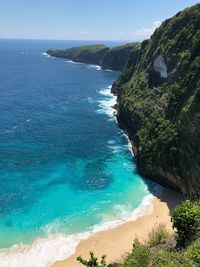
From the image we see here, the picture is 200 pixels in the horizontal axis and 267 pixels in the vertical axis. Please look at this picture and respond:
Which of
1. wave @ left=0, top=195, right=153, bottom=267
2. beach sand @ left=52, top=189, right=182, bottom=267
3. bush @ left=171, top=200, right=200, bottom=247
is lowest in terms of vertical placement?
wave @ left=0, top=195, right=153, bottom=267

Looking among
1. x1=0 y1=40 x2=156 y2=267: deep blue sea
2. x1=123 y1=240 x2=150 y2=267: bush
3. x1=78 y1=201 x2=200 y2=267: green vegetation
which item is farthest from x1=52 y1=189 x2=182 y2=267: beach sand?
x1=123 y1=240 x2=150 y2=267: bush

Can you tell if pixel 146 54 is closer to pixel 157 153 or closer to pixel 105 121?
pixel 105 121

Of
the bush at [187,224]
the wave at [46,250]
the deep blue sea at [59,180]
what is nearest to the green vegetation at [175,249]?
the bush at [187,224]

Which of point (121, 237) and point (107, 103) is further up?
point (107, 103)

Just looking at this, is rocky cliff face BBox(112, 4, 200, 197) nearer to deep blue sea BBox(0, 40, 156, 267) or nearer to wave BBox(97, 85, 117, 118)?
deep blue sea BBox(0, 40, 156, 267)

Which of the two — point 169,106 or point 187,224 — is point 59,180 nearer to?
point 169,106

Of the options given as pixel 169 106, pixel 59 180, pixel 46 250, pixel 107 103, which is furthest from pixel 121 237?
pixel 107 103
